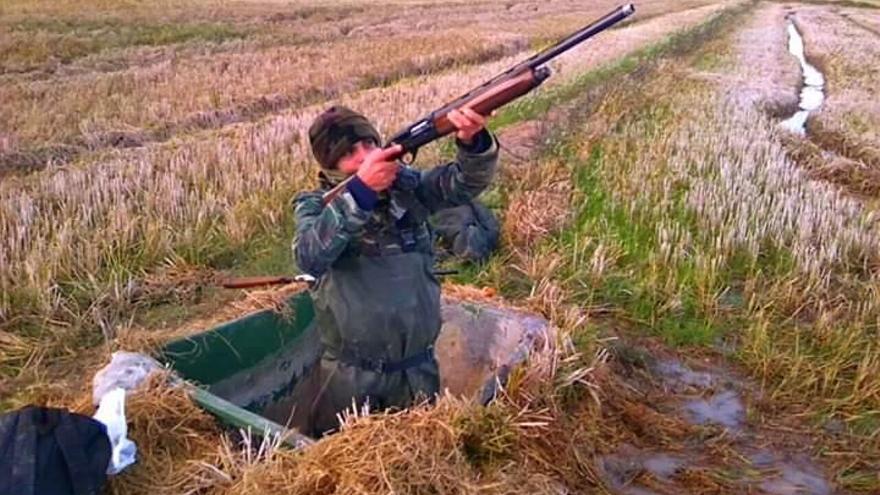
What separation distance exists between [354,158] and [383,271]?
44 cm

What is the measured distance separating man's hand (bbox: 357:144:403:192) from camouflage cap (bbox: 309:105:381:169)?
369 mm

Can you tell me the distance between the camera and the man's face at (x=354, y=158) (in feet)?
12.1

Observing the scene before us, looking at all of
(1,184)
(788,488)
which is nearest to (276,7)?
(1,184)

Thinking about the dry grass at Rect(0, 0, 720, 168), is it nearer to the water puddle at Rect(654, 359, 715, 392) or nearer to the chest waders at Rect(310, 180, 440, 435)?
the water puddle at Rect(654, 359, 715, 392)

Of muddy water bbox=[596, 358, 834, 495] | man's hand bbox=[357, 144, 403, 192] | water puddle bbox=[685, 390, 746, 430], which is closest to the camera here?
man's hand bbox=[357, 144, 403, 192]

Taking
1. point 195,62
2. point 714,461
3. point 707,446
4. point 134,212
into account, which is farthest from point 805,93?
point 714,461

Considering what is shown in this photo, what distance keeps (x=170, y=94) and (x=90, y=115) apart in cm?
176

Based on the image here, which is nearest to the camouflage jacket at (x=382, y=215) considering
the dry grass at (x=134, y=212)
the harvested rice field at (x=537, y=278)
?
the harvested rice field at (x=537, y=278)

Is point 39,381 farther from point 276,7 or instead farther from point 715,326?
point 276,7

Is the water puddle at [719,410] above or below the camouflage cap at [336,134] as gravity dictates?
below

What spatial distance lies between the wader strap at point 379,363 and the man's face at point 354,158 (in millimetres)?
707

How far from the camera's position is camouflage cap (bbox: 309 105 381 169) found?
3668 mm

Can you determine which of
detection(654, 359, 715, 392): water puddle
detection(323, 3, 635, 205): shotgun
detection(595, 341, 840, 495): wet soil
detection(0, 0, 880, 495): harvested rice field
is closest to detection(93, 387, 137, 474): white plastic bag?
detection(0, 0, 880, 495): harvested rice field

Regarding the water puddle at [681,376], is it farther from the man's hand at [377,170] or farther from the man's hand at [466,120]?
the man's hand at [377,170]
